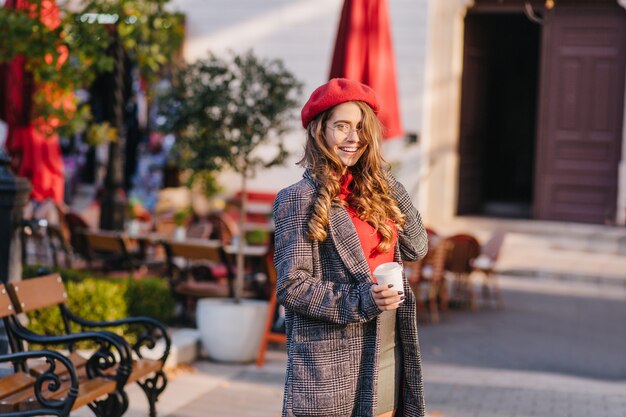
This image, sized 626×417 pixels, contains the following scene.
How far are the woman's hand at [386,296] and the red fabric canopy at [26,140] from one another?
639 cm

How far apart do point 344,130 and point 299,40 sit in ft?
42.7

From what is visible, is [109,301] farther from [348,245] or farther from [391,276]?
[391,276]

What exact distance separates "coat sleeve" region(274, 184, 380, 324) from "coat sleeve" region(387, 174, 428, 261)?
29cm

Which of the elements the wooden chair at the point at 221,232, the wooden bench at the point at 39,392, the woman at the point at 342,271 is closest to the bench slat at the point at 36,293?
the wooden bench at the point at 39,392

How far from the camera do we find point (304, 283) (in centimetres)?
341

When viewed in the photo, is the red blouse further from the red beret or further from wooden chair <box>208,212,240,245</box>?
wooden chair <box>208,212,240,245</box>

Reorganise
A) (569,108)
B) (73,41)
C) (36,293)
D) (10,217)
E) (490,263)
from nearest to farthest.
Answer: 1. (36,293)
2. (10,217)
3. (73,41)
4. (490,263)
5. (569,108)

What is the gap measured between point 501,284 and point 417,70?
3.98m

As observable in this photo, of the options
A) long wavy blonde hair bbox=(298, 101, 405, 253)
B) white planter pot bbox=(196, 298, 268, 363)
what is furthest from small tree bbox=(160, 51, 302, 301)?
long wavy blonde hair bbox=(298, 101, 405, 253)

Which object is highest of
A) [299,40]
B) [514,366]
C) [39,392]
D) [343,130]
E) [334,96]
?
[299,40]

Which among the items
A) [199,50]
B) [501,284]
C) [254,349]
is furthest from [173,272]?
[199,50]

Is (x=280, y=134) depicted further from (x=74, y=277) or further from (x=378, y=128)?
(x=378, y=128)

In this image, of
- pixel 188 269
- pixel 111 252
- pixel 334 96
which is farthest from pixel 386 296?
pixel 111 252

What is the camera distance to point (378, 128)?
3590mm
